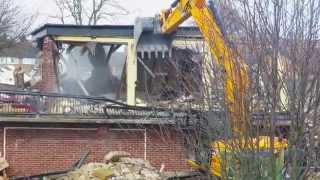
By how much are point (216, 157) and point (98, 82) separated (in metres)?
19.3

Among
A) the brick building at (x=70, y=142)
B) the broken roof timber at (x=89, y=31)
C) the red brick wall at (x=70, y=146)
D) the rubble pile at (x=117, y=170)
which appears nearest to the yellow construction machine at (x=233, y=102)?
the rubble pile at (x=117, y=170)

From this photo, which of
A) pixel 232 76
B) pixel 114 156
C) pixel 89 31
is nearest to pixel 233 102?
pixel 232 76

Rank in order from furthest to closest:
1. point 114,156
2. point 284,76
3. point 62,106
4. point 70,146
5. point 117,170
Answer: point 62,106 < point 70,146 < point 114,156 < point 117,170 < point 284,76

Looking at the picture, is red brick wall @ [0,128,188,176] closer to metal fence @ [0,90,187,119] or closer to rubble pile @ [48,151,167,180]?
metal fence @ [0,90,187,119]

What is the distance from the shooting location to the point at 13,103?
66.3ft

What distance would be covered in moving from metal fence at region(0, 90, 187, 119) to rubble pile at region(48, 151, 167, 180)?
135 cm

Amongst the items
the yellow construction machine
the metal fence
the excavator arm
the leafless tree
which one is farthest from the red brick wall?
the leafless tree

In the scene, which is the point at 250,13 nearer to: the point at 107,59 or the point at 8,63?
the point at 107,59

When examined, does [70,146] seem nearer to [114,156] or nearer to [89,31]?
[114,156]

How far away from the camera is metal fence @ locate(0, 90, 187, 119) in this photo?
736 inches

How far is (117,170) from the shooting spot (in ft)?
53.8

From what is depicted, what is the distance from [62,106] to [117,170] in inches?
173

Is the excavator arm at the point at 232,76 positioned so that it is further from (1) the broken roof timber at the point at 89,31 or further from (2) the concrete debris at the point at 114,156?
(1) the broken roof timber at the point at 89,31

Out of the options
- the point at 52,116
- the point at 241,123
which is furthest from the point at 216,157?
the point at 52,116
